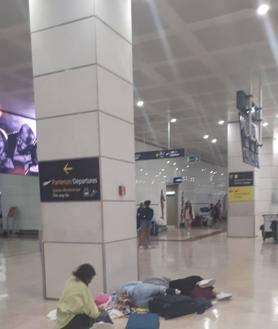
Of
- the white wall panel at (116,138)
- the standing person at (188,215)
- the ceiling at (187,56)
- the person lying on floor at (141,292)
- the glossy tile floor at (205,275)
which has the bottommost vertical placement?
the standing person at (188,215)

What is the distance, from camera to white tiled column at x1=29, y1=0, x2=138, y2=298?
17.9 feet

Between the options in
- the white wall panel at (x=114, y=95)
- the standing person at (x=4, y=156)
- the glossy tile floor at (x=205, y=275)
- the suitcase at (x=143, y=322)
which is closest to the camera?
the suitcase at (x=143, y=322)

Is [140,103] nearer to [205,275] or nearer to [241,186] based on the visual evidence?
[241,186]

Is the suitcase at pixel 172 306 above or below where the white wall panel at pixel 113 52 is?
below

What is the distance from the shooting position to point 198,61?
31.0 feet

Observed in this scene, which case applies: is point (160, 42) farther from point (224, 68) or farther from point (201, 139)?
point (201, 139)

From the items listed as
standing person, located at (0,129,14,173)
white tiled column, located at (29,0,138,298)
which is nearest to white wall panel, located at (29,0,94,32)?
white tiled column, located at (29,0,138,298)

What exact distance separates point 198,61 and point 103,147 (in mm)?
5006

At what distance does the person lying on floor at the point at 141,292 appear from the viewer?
5035mm

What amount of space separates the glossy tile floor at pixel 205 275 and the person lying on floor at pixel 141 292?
Result: 0.44 meters

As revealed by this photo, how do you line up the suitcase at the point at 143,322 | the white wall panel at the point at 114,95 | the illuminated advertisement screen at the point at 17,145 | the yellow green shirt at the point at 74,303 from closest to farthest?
the yellow green shirt at the point at 74,303 → the suitcase at the point at 143,322 → the white wall panel at the point at 114,95 → the illuminated advertisement screen at the point at 17,145

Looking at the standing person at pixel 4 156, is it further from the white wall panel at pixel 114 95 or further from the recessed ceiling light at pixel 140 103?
the white wall panel at pixel 114 95

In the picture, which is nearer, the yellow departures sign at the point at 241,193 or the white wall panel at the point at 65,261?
the white wall panel at the point at 65,261

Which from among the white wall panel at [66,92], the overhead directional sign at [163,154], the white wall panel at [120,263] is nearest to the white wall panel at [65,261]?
the white wall panel at [120,263]
